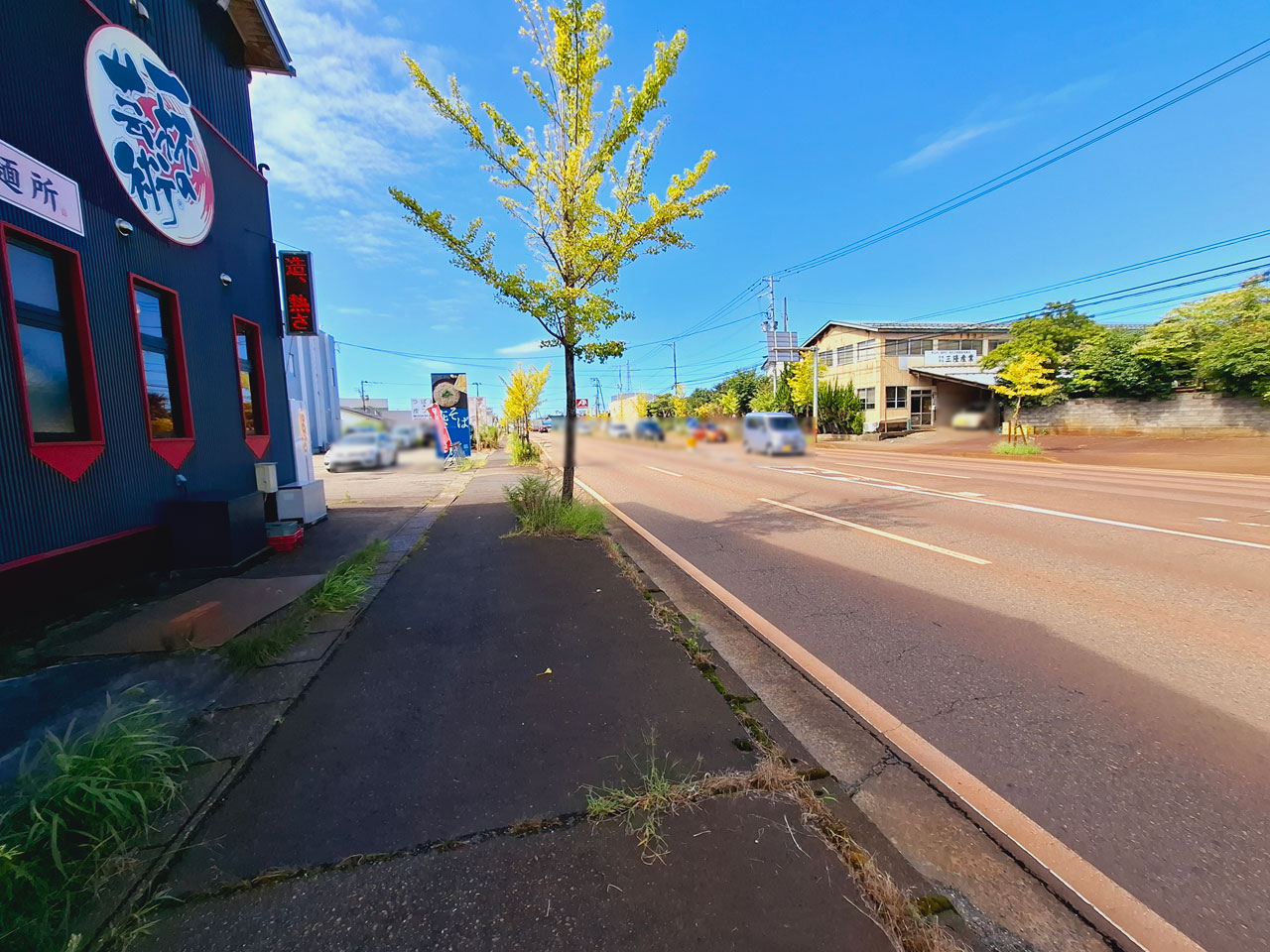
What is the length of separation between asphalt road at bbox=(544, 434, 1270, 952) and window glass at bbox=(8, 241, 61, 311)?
679 cm

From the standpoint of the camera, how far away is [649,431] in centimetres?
1266

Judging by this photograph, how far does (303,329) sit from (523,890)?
9650 mm

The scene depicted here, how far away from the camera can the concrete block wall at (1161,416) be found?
2047 cm

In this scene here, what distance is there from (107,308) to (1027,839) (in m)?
8.08

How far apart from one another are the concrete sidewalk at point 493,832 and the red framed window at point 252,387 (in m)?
6.03

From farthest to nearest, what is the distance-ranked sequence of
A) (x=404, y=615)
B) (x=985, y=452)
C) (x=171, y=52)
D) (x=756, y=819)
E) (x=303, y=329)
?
(x=985, y=452) < (x=303, y=329) < (x=171, y=52) < (x=404, y=615) < (x=756, y=819)

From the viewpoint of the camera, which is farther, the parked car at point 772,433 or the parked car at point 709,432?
the parked car at point 772,433

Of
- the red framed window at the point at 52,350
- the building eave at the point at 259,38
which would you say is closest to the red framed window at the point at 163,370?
the red framed window at the point at 52,350

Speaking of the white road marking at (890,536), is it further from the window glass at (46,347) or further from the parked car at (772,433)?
the window glass at (46,347)

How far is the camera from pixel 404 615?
4586 millimetres

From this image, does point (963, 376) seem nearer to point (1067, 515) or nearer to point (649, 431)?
point (1067, 515)

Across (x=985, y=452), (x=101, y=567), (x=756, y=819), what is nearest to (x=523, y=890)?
(x=756, y=819)

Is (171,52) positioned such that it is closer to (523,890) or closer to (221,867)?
(221,867)

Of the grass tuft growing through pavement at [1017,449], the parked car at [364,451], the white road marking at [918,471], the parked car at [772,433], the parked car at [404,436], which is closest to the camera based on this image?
the parked car at [404,436]
